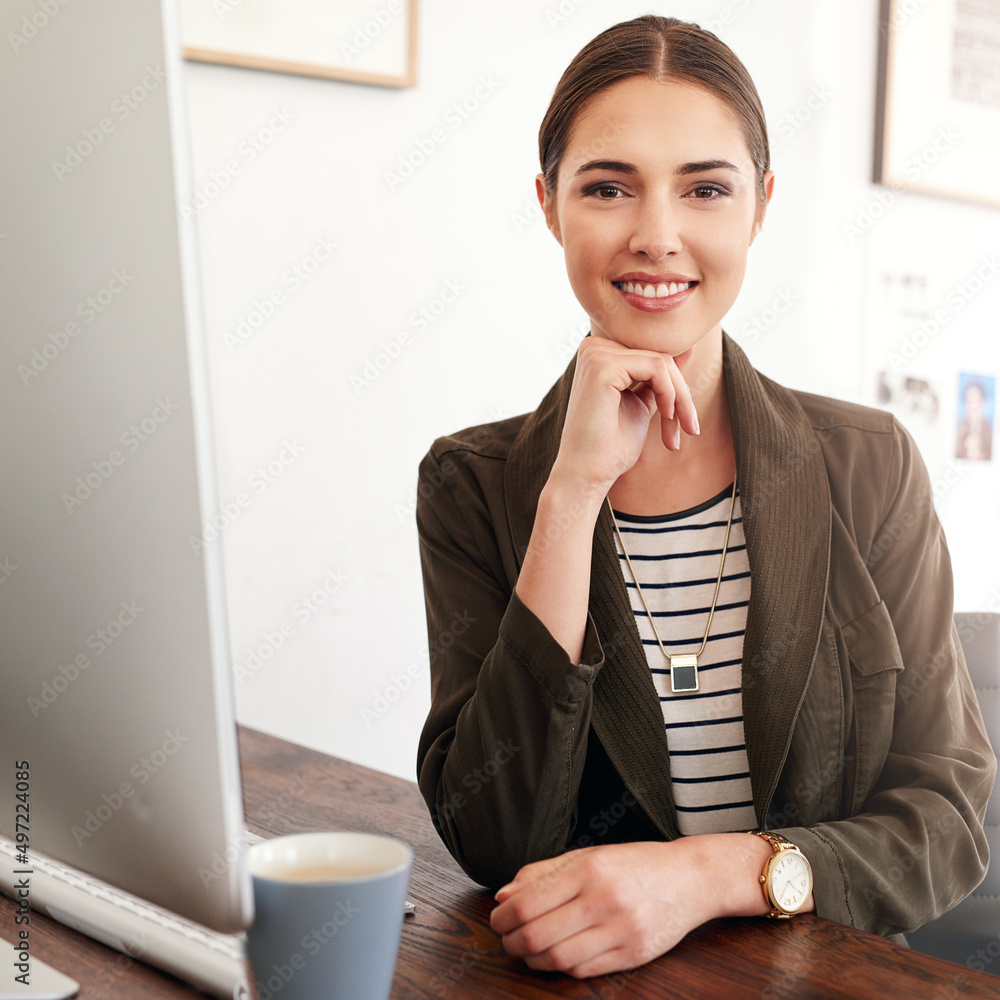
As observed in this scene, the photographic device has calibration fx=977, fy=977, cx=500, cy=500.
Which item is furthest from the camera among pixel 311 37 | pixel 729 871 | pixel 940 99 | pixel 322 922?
pixel 940 99

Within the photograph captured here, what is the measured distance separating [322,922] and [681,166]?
0.76 metres

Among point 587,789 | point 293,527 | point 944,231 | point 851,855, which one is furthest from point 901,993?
→ point 944,231

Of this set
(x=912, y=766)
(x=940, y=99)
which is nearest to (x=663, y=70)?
(x=912, y=766)

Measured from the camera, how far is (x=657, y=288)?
98 centimetres

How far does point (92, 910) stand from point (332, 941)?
0.24 meters

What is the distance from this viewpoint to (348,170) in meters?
1.76

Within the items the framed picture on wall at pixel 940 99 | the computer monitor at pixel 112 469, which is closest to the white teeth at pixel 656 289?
the computer monitor at pixel 112 469

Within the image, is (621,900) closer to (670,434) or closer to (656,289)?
(670,434)

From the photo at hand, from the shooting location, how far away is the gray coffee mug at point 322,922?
43 cm

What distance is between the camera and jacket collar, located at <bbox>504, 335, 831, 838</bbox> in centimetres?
91

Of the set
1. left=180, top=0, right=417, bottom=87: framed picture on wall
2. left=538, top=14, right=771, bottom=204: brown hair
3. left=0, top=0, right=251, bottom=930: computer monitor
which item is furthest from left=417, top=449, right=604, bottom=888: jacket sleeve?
left=180, top=0, right=417, bottom=87: framed picture on wall

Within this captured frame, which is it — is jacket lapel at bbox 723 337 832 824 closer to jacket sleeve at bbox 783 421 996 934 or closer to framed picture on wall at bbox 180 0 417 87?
jacket sleeve at bbox 783 421 996 934

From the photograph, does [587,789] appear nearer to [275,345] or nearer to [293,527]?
[293,527]

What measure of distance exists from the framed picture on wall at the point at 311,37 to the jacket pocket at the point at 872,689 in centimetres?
131
